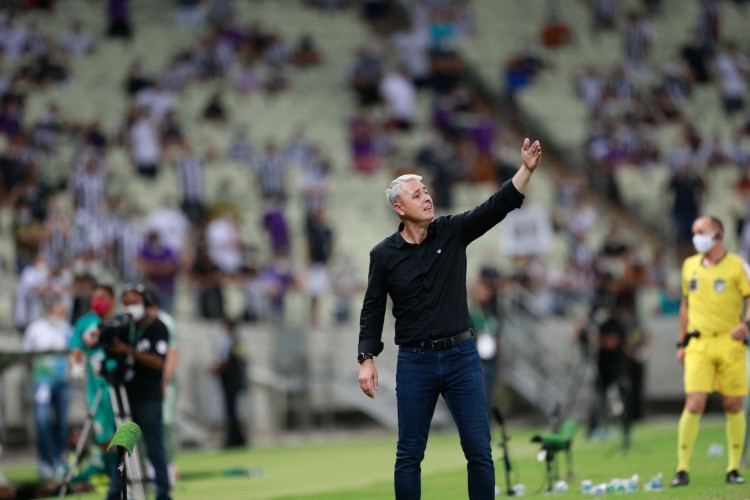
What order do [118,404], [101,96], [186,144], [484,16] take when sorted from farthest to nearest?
[484,16] → [101,96] → [186,144] → [118,404]

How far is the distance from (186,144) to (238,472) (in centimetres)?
1368

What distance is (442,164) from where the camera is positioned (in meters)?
32.2

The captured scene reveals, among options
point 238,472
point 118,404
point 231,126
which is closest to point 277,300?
point 231,126

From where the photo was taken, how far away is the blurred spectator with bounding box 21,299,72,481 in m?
20.2

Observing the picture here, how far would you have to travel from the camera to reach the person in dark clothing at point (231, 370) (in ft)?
82.6

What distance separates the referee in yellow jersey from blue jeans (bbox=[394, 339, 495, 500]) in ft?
11.7

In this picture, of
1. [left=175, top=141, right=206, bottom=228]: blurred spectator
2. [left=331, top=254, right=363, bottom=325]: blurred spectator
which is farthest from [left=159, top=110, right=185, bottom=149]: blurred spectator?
[left=331, top=254, right=363, bottom=325]: blurred spectator

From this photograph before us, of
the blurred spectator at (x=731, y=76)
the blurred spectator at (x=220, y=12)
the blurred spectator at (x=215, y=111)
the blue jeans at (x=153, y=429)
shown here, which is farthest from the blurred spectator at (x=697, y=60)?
the blue jeans at (x=153, y=429)

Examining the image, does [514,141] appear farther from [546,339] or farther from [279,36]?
[546,339]

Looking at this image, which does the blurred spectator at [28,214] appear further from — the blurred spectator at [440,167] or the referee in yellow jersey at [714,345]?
the referee in yellow jersey at [714,345]

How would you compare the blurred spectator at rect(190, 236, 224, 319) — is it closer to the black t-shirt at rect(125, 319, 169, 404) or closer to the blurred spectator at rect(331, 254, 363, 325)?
the blurred spectator at rect(331, 254, 363, 325)

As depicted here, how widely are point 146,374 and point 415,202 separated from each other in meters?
3.84

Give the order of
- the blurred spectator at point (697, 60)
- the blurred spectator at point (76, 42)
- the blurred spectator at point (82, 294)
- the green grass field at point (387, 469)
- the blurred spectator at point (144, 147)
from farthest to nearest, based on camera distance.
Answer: the blurred spectator at point (697, 60), the blurred spectator at point (76, 42), the blurred spectator at point (144, 147), the blurred spectator at point (82, 294), the green grass field at point (387, 469)

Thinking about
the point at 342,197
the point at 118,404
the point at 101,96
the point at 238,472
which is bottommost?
the point at 238,472
